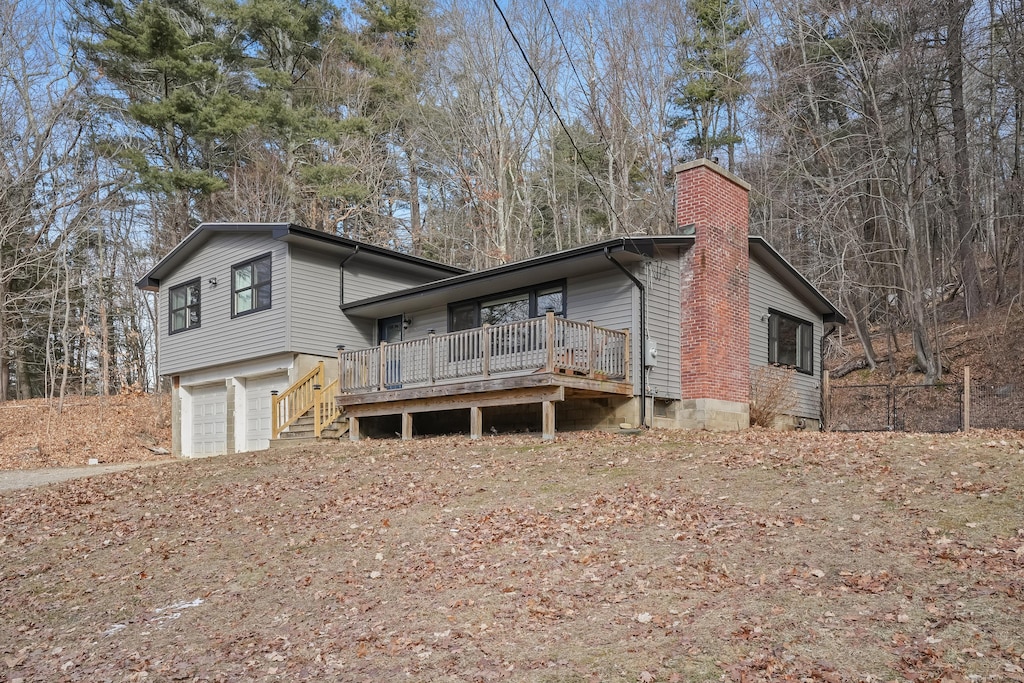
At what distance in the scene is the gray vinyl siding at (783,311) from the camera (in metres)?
18.5

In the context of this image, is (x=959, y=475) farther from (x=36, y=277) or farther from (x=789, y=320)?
(x=36, y=277)

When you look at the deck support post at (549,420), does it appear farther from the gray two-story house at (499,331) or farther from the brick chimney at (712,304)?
the brick chimney at (712,304)

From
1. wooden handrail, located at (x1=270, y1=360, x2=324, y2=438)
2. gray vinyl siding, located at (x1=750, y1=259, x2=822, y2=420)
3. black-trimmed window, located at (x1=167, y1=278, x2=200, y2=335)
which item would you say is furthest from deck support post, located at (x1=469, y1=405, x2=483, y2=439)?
black-trimmed window, located at (x1=167, y1=278, x2=200, y2=335)

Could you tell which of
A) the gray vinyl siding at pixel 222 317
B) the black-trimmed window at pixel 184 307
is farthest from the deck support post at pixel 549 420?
the black-trimmed window at pixel 184 307

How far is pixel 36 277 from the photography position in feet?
108

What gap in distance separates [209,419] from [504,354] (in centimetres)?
1168

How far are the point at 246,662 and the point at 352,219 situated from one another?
2833cm

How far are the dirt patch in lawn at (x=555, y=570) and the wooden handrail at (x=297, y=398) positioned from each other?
554cm

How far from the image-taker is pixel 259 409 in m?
21.6

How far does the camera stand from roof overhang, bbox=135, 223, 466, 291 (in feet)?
63.1

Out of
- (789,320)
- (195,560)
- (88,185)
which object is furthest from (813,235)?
(88,185)

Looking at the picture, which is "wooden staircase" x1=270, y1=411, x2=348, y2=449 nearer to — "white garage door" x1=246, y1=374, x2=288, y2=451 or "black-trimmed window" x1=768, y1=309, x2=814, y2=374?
"white garage door" x1=246, y1=374, x2=288, y2=451

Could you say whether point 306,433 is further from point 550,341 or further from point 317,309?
point 550,341

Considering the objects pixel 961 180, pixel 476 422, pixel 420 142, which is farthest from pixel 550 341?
pixel 420 142
